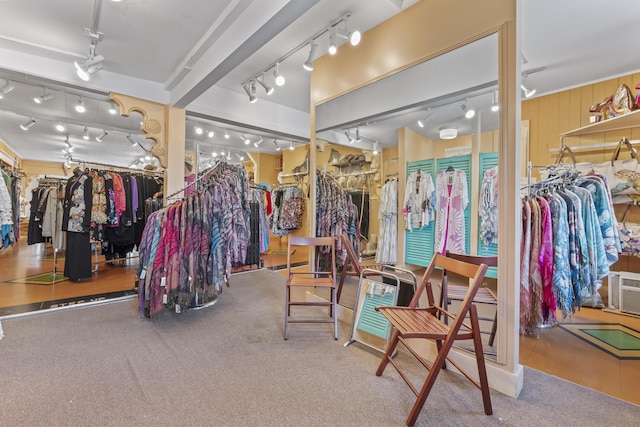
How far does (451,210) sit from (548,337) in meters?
1.44

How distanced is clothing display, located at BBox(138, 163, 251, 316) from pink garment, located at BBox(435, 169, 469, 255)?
6.27 ft

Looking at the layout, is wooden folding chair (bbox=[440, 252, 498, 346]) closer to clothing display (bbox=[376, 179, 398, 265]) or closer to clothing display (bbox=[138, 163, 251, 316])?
clothing display (bbox=[376, 179, 398, 265])

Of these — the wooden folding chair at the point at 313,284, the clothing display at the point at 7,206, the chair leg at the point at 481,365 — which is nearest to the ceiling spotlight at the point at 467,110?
the chair leg at the point at 481,365

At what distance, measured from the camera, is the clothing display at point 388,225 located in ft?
8.84

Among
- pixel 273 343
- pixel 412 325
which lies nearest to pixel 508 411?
pixel 412 325

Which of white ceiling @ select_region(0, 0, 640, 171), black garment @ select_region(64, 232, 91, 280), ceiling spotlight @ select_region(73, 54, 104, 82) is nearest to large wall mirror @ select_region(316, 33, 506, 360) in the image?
white ceiling @ select_region(0, 0, 640, 171)

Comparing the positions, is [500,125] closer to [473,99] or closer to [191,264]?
[473,99]

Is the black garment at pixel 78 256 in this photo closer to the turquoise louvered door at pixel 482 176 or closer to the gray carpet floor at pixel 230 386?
the gray carpet floor at pixel 230 386

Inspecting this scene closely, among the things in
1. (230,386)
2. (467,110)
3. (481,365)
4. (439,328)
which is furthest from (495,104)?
(230,386)

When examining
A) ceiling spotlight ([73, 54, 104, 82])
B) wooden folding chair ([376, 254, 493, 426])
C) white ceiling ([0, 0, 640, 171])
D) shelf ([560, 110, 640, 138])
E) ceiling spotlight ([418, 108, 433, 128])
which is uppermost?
white ceiling ([0, 0, 640, 171])

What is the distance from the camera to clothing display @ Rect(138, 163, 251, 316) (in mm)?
2721

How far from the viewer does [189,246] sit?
2.73 metres

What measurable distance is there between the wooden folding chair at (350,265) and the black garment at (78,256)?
3587 millimetres

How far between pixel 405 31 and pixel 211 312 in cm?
326
